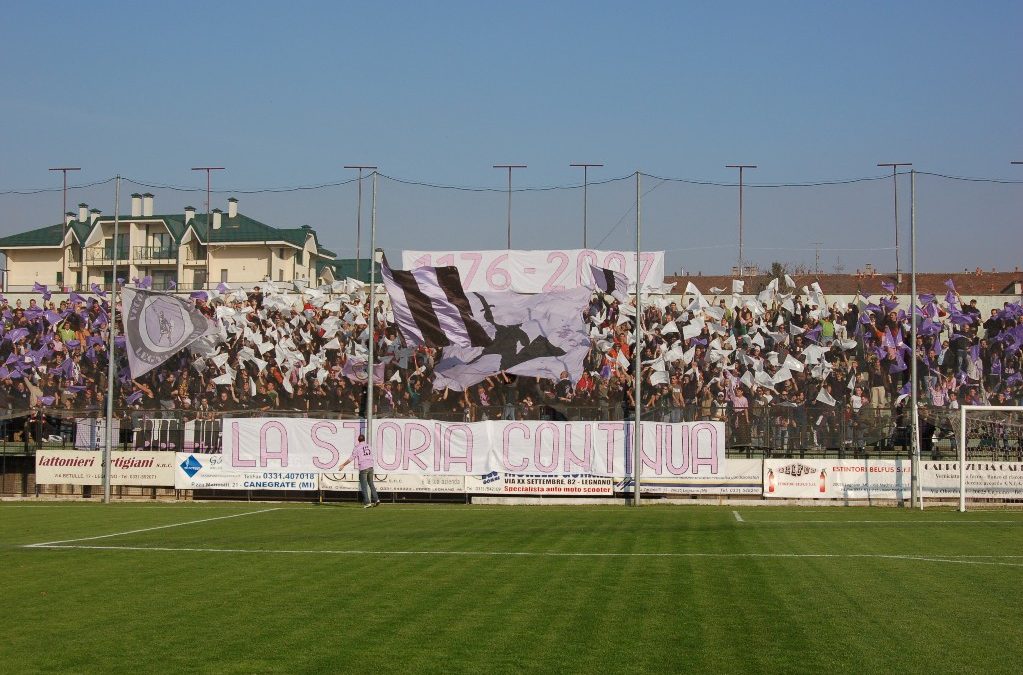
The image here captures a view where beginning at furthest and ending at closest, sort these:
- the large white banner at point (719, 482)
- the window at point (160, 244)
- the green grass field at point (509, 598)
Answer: the window at point (160, 244)
the large white banner at point (719, 482)
the green grass field at point (509, 598)

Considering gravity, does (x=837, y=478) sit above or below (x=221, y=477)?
above

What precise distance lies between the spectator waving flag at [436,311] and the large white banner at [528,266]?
62 centimetres

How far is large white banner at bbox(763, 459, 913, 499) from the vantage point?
1203 inches

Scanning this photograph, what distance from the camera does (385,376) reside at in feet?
132

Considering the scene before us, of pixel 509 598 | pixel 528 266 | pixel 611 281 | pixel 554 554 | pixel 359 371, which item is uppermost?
pixel 528 266

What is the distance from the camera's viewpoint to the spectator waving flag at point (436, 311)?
38719 mm

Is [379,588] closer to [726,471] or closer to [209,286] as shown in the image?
[726,471]

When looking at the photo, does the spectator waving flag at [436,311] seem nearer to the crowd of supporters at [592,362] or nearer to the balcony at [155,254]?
the crowd of supporters at [592,362]

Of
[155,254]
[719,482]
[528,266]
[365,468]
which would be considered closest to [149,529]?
[365,468]

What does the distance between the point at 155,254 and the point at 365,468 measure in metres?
49.9

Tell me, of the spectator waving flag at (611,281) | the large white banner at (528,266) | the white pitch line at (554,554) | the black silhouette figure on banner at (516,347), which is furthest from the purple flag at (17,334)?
the white pitch line at (554,554)

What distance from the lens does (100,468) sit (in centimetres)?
3238

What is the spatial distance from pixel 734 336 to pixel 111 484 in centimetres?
2119

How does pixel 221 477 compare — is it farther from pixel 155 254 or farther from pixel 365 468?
pixel 155 254
